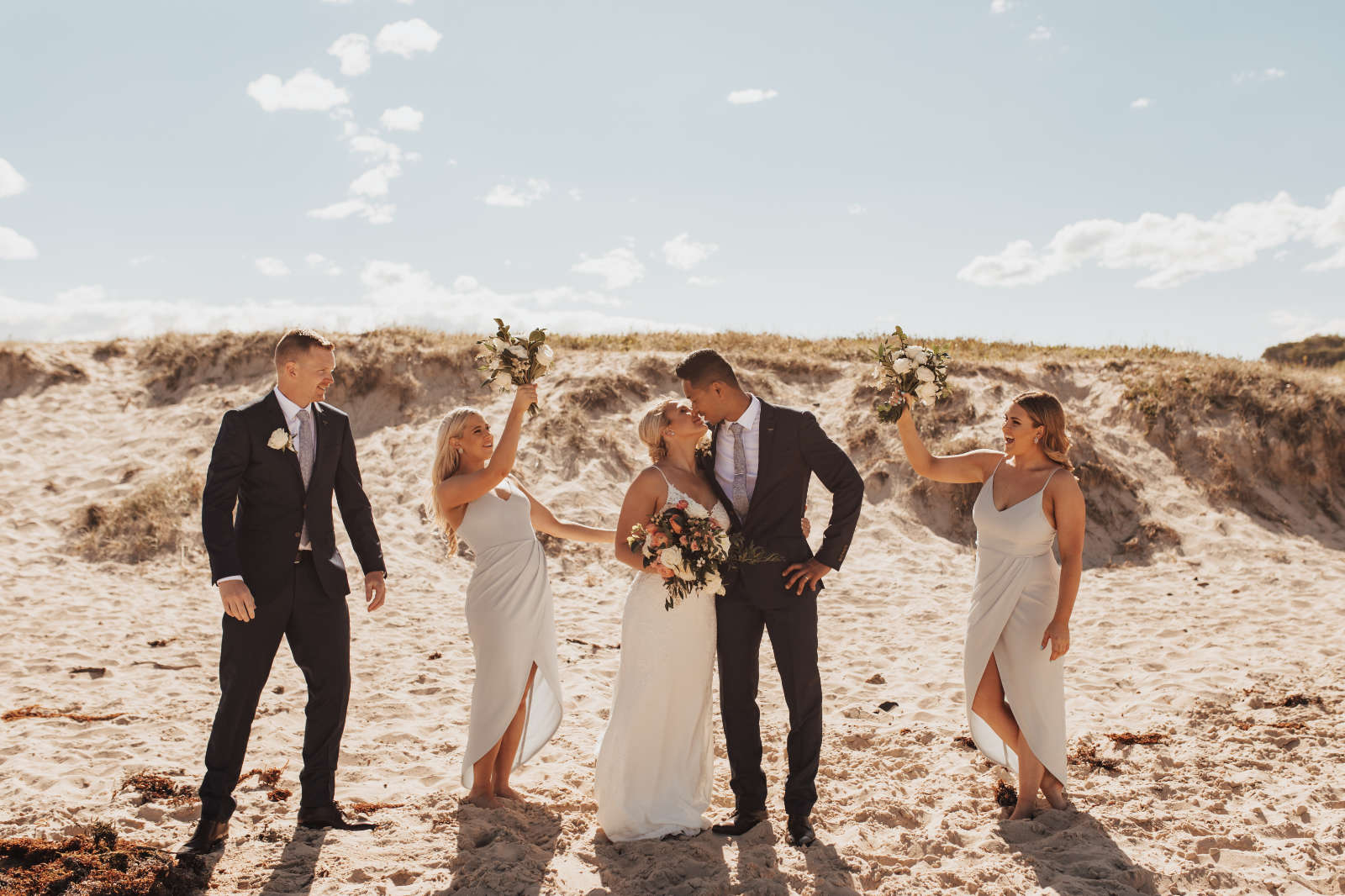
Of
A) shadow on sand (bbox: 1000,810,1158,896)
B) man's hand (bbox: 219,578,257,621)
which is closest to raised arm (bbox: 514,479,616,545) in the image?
man's hand (bbox: 219,578,257,621)

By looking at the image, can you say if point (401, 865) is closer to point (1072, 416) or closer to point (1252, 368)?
point (1072, 416)

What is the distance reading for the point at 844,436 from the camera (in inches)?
652

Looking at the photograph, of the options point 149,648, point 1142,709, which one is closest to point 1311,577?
point 1142,709

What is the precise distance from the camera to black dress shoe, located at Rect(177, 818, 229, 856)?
4.59 m

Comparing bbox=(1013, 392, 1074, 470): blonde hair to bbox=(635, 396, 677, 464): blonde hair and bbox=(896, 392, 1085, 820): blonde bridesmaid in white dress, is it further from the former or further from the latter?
bbox=(635, 396, 677, 464): blonde hair

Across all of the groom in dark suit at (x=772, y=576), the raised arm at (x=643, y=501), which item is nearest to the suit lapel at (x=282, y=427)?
the raised arm at (x=643, y=501)

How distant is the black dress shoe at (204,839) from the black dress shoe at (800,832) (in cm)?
312

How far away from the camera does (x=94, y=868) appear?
4.29m

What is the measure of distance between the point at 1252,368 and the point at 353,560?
17.8m

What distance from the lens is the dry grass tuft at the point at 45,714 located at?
7031mm

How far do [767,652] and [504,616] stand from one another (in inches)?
189

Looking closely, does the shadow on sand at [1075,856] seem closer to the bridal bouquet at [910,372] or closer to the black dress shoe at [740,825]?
the black dress shoe at [740,825]

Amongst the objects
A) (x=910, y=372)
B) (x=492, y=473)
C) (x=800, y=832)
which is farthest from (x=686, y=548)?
(x=910, y=372)

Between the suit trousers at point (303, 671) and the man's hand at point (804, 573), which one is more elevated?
the man's hand at point (804, 573)
